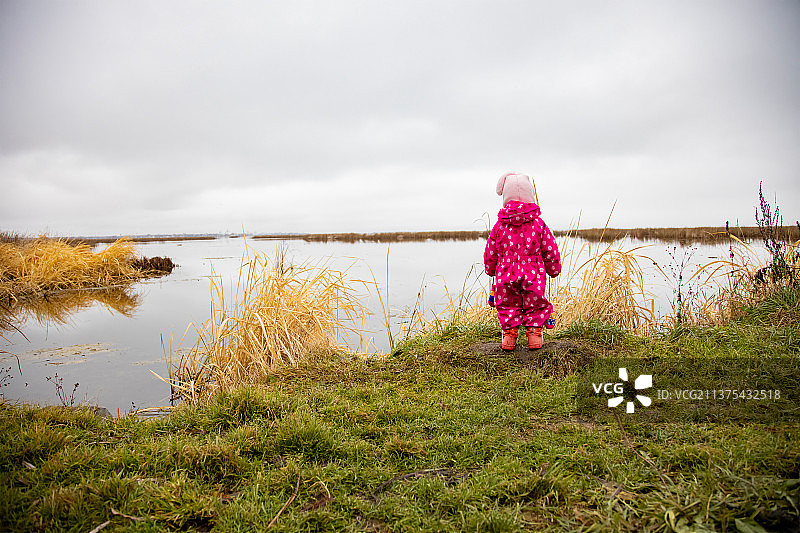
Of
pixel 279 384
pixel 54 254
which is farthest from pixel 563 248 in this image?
pixel 54 254

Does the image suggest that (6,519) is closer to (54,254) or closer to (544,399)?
(544,399)

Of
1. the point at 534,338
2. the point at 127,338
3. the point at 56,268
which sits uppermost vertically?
the point at 56,268

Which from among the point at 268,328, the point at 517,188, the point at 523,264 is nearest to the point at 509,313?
the point at 523,264

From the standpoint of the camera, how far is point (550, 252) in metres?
4.39

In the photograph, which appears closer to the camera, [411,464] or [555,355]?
[411,464]

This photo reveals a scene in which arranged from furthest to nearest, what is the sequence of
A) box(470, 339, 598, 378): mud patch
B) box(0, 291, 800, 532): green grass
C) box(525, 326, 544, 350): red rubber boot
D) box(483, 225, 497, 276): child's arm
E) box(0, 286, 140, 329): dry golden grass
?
box(0, 286, 140, 329): dry golden grass, box(483, 225, 497, 276): child's arm, box(525, 326, 544, 350): red rubber boot, box(470, 339, 598, 378): mud patch, box(0, 291, 800, 532): green grass

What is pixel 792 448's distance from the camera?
1.97 m

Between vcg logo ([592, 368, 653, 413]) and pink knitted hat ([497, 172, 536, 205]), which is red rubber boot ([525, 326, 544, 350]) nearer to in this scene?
vcg logo ([592, 368, 653, 413])

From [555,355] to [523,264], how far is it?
873 millimetres

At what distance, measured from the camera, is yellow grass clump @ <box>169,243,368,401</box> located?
15.5 feet

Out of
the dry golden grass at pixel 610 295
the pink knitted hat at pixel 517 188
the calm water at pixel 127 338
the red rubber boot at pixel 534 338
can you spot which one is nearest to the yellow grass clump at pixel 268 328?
the calm water at pixel 127 338

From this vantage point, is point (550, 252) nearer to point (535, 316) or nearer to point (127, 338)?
point (535, 316)

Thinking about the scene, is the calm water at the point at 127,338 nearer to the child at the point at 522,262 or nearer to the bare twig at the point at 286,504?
the child at the point at 522,262

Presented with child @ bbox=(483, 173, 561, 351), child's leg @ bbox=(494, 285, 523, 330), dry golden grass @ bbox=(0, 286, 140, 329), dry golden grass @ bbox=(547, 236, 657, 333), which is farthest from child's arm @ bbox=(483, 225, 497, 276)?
dry golden grass @ bbox=(0, 286, 140, 329)
